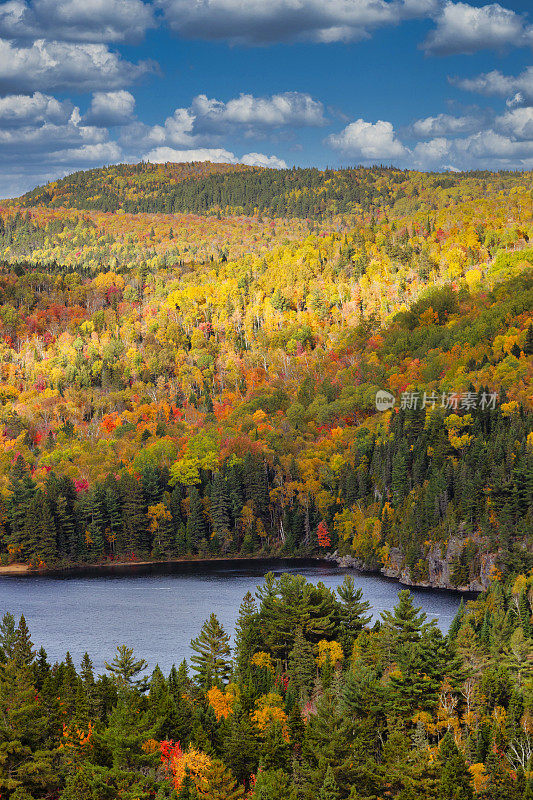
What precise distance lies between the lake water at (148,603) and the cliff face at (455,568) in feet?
12.4

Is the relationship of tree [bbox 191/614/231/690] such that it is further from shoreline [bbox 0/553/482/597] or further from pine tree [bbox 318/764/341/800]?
shoreline [bbox 0/553/482/597]

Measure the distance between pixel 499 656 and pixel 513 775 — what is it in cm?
1337

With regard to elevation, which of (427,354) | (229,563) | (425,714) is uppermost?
(427,354)

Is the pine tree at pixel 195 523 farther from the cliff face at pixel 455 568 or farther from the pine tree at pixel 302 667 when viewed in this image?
the pine tree at pixel 302 667

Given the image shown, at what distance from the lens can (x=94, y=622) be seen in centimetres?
9650

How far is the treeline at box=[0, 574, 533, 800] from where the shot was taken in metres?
48.0

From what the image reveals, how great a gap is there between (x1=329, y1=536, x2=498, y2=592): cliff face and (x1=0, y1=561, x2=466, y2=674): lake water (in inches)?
149

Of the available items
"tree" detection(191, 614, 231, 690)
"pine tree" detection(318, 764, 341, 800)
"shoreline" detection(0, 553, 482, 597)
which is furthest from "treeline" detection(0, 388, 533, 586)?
"pine tree" detection(318, 764, 341, 800)

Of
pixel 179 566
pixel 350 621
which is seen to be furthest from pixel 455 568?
pixel 350 621

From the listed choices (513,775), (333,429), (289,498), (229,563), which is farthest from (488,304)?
(513,775)

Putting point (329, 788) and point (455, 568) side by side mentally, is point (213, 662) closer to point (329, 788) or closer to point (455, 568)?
point (329, 788)

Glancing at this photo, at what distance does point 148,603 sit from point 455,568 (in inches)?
1601

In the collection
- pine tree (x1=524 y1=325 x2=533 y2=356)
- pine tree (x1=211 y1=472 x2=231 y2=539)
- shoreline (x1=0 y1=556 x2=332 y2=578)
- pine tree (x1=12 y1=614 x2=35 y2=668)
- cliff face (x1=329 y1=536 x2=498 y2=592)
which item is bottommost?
shoreline (x1=0 y1=556 x2=332 y2=578)

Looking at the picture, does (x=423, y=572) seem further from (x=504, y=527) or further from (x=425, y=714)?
(x=425, y=714)
